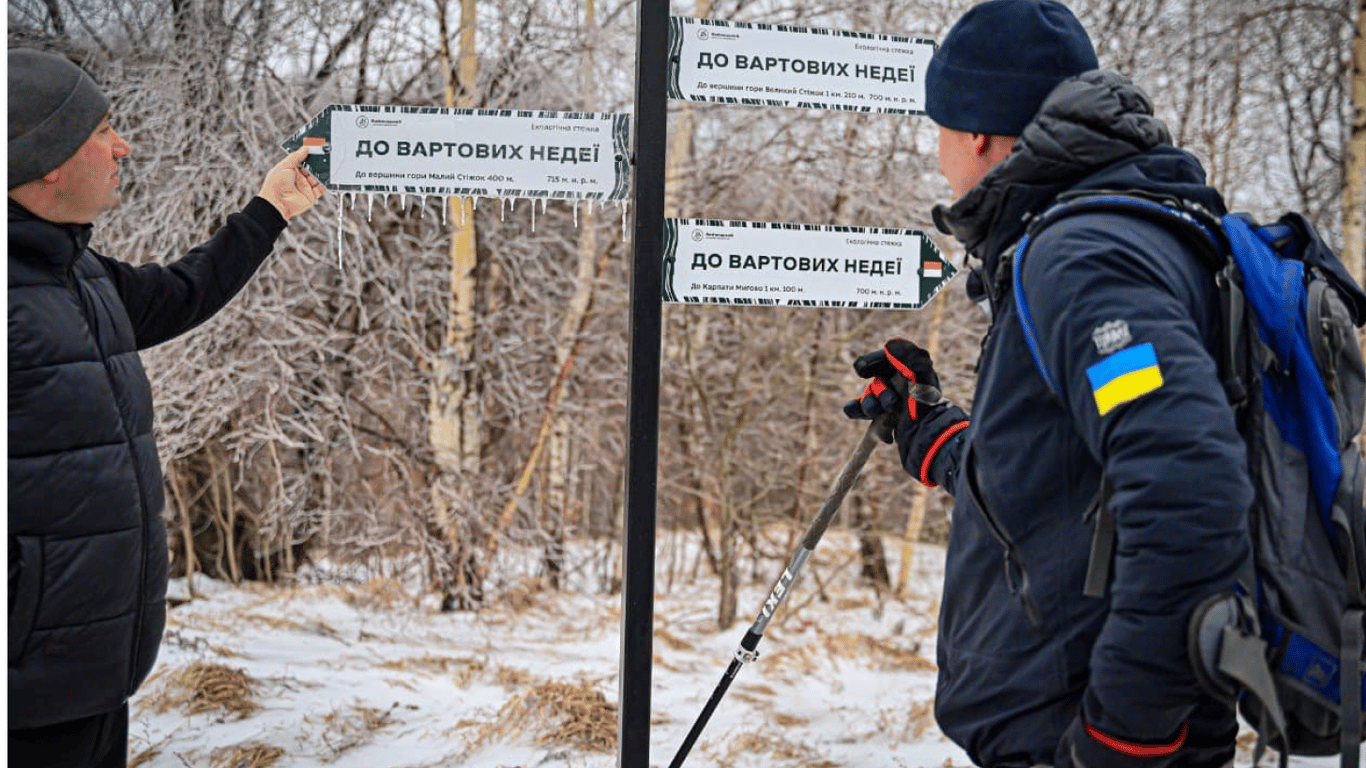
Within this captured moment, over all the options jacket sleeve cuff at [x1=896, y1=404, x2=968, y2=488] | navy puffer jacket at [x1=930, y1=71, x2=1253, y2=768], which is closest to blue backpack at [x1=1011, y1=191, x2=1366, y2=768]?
navy puffer jacket at [x1=930, y1=71, x2=1253, y2=768]

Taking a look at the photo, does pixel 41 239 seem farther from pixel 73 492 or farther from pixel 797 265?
pixel 797 265

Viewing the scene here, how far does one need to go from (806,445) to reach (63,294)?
519 cm

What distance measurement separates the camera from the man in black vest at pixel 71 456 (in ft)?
6.03

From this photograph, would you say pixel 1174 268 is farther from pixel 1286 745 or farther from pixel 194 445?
pixel 194 445

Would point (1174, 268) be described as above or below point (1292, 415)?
above

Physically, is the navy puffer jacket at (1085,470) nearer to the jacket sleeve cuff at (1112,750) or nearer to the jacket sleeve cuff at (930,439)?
the jacket sleeve cuff at (1112,750)

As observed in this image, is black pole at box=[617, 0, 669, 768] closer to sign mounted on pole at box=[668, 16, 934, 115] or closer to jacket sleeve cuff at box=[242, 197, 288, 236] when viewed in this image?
sign mounted on pole at box=[668, 16, 934, 115]

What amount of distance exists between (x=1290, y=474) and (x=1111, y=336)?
34 cm

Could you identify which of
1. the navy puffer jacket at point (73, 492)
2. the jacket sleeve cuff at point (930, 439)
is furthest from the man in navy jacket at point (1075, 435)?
the navy puffer jacket at point (73, 492)

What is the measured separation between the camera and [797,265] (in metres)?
2.71

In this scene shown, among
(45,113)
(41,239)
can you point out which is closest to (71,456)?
(41,239)

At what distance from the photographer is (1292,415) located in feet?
4.68

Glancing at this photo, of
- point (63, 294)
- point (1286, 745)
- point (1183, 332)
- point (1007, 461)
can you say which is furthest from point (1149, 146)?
point (63, 294)

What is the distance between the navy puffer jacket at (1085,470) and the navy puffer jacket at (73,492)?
1.43 meters
